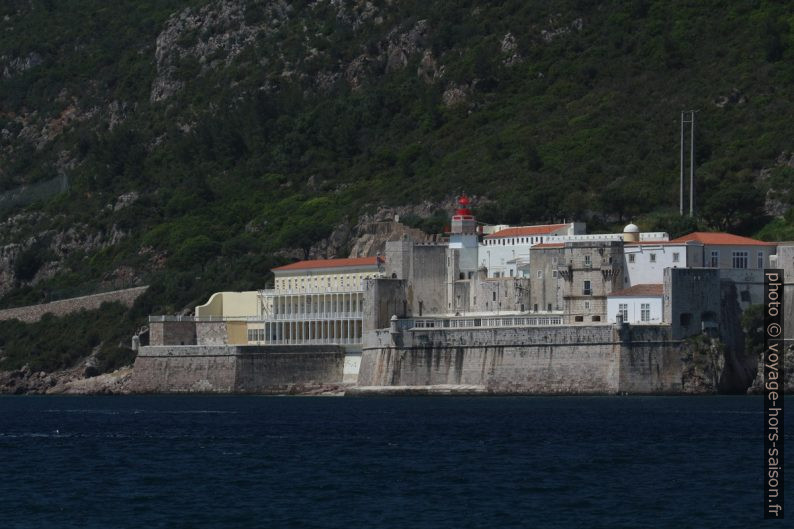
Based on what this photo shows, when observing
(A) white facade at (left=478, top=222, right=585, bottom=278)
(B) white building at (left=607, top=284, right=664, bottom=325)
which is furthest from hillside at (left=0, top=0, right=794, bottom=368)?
(B) white building at (left=607, top=284, right=664, bottom=325)

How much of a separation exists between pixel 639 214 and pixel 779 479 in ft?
251

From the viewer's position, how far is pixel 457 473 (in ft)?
222

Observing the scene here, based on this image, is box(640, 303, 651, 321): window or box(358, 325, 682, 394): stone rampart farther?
box(640, 303, 651, 321): window

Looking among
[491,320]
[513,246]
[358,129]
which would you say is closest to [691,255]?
[491,320]

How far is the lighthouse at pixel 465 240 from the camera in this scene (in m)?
119

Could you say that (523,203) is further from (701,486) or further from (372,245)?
(701,486)

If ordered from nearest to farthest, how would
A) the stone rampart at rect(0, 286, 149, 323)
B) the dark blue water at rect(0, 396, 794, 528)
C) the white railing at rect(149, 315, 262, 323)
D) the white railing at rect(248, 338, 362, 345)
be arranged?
the dark blue water at rect(0, 396, 794, 528), the white railing at rect(248, 338, 362, 345), the white railing at rect(149, 315, 262, 323), the stone rampart at rect(0, 286, 149, 323)

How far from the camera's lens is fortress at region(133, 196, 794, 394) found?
103500 mm

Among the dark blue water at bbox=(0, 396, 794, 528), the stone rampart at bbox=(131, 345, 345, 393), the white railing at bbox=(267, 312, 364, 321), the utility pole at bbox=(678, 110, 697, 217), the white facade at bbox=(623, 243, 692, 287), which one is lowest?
the dark blue water at bbox=(0, 396, 794, 528)

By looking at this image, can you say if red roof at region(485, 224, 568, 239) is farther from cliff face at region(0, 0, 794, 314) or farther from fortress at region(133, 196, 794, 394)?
cliff face at region(0, 0, 794, 314)

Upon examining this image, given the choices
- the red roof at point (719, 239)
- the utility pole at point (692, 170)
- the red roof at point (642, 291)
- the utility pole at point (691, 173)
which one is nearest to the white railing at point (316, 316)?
the red roof at point (642, 291)

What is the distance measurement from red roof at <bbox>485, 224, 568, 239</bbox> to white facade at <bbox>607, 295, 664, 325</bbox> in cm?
1499

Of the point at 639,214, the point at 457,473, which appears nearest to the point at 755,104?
the point at 639,214

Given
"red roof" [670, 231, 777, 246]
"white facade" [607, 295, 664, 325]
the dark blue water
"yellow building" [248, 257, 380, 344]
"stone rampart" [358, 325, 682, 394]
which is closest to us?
the dark blue water
